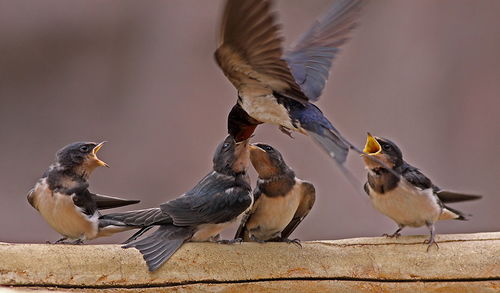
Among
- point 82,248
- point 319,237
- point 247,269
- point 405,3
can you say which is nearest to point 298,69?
point 247,269

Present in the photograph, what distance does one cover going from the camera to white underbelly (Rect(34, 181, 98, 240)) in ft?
8.25

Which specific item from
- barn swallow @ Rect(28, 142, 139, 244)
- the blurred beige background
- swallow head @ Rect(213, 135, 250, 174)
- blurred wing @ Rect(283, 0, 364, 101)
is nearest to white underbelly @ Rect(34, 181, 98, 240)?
barn swallow @ Rect(28, 142, 139, 244)

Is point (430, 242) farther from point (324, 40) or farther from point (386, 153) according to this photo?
point (324, 40)

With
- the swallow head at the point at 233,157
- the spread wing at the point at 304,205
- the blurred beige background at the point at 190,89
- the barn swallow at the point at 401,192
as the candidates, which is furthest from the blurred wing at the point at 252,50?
the blurred beige background at the point at 190,89

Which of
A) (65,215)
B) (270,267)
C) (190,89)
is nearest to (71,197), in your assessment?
(65,215)

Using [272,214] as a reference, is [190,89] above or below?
below

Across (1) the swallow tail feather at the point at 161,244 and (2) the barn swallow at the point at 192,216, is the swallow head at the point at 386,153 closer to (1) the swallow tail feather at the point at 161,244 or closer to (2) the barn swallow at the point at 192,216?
(2) the barn swallow at the point at 192,216

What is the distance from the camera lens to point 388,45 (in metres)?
5.57

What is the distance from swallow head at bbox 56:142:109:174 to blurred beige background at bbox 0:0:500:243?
2.57 meters

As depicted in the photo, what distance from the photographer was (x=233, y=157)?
260 centimetres

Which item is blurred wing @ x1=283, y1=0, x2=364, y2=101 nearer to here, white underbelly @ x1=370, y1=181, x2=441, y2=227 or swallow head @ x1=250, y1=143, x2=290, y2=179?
swallow head @ x1=250, y1=143, x2=290, y2=179

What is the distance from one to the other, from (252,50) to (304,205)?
0.73m

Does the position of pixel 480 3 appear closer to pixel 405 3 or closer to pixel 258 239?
pixel 405 3

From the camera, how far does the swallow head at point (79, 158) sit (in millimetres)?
2605
